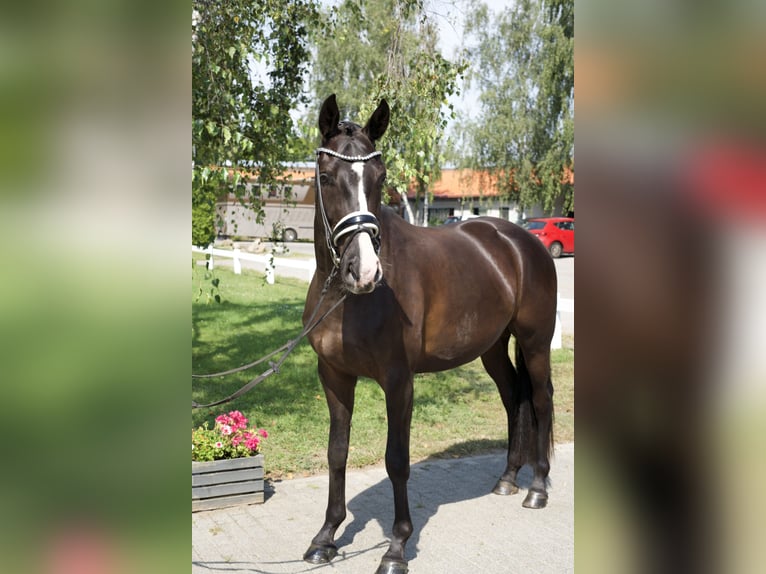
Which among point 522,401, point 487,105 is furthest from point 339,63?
point 522,401

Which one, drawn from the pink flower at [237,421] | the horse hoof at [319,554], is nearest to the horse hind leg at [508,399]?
the horse hoof at [319,554]

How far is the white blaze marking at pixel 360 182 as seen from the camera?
328 cm

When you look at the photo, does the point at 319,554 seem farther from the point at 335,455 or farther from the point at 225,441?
the point at 225,441

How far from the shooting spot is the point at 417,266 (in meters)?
4.18

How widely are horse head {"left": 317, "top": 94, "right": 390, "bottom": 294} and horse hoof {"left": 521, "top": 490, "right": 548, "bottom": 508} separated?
8.40 feet

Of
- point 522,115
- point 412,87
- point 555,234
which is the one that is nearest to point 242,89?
point 412,87

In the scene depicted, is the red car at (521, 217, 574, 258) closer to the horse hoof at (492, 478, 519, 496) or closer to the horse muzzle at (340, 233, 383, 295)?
the horse hoof at (492, 478, 519, 496)

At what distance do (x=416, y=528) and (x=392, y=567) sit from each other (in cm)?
77
